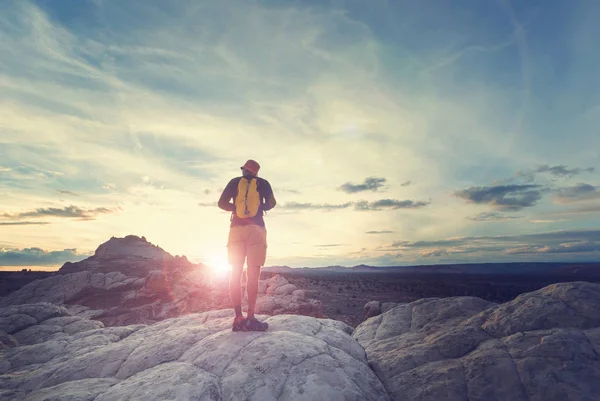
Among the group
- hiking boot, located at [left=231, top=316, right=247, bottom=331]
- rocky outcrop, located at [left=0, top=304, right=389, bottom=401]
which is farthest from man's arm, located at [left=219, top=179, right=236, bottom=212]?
rocky outcrop, located at [left=0, top=304, right=389, bottom=401]

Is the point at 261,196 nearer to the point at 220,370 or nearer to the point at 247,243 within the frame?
the point at 247,243

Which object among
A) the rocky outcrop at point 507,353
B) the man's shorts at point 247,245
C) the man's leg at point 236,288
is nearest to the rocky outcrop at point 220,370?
the man's leg at point 236,288

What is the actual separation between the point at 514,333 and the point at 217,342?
577 centimetres

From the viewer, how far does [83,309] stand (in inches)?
1189

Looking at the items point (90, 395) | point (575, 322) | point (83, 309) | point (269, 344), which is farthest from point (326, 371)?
point (83, 309)

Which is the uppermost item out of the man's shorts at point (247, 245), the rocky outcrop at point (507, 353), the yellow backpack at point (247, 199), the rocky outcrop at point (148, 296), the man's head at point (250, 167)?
the man's head at point (250, 167)

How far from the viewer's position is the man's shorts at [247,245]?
23.2 feet

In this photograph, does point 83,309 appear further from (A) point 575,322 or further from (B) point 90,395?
(A) point 575,322

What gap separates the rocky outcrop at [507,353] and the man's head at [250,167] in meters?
4.81

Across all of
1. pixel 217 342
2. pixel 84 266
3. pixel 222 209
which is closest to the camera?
pixel 217 342

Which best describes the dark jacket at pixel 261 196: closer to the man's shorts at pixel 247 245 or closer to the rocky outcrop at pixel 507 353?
the man's shorts at pixel 247 245

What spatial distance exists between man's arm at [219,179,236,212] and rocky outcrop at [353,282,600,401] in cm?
450

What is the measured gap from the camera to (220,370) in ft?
17.6

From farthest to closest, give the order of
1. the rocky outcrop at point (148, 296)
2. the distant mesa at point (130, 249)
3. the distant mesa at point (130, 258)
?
1. the distant mesa at point (130, 249)
2. the distant mesa at point (130, 258)
3. the rocky outcrop at point (148, 296)
